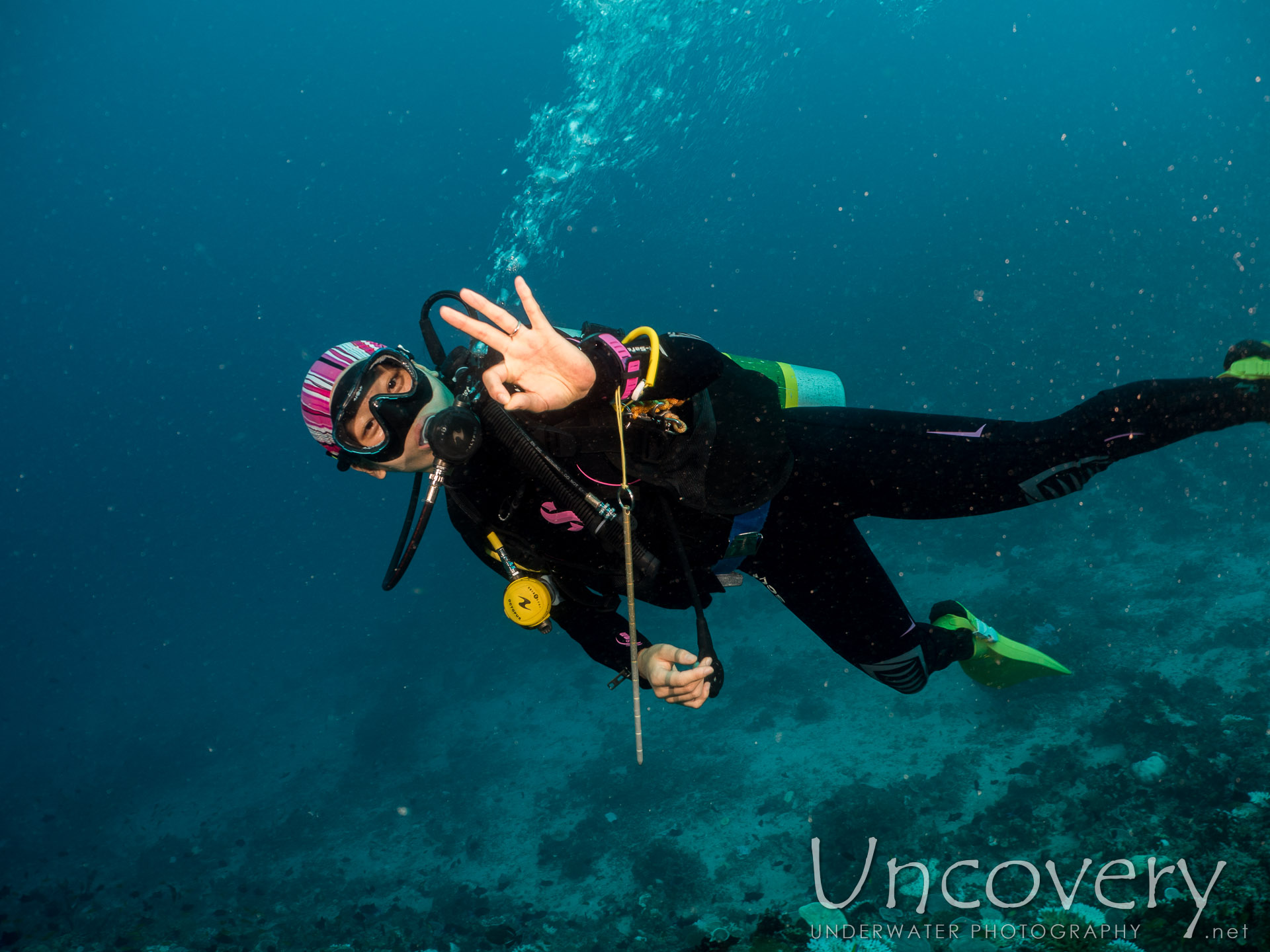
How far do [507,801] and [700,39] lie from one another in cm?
3706

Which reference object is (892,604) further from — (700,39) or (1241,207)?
(700,39)

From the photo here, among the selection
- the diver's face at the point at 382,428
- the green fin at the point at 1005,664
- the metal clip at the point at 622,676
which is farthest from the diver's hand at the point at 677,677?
the green fin at the point at 1005,664

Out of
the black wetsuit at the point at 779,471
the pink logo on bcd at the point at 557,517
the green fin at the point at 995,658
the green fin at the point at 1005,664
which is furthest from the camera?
the green fin at the point at 1005,664

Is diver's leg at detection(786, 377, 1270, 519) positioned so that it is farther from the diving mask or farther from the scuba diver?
the diving mask

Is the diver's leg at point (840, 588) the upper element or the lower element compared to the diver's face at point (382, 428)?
lower

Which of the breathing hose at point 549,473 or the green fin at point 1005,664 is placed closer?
the breathing hose at point 549,473

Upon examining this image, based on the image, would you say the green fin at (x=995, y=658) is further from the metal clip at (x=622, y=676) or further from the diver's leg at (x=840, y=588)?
the metal clip at (x=622, y=676)

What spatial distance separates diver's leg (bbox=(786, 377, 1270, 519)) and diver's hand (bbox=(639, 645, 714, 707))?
0.82 meters

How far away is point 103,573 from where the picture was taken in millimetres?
90062

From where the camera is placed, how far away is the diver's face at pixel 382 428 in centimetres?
210

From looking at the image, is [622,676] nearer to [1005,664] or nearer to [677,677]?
[677,677]

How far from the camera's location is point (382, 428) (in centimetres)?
208

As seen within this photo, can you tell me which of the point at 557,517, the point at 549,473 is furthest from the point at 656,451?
the point at 557,517

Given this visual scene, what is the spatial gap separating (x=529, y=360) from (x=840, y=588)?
1.77 metres
